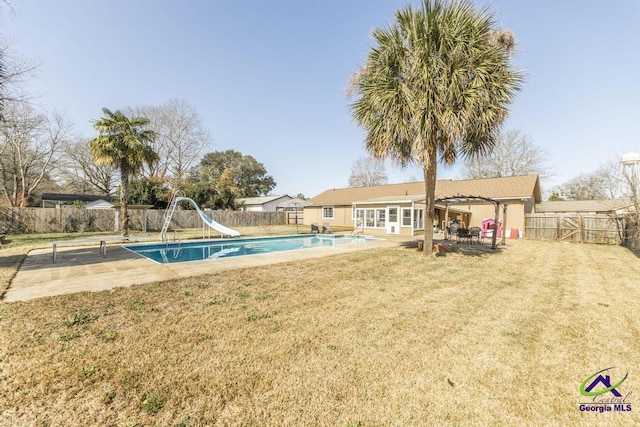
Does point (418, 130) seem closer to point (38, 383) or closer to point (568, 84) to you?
point (38, 383)

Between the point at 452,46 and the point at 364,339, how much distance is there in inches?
368

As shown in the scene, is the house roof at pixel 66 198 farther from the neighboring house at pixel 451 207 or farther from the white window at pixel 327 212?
the neighboring house at pixel 451 207

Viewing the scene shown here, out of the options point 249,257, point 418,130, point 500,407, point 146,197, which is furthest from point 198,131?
point 500,407

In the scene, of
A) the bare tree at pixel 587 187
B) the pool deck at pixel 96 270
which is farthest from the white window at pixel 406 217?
the bare tree at pixel 587 187

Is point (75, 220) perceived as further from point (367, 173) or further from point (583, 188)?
point (583, 188)

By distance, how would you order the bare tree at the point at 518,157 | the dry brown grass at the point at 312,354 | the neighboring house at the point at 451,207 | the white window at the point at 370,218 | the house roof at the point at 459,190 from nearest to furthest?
1. the dry brown grass at the point at 312,354
2. the neighboring house at the point at 451,207
3. the house roof at the point at 459,190
4. the white window at the point at 370,218
5. the bare tree at the point at 518,157

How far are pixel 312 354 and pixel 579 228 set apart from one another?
2038 centimetres

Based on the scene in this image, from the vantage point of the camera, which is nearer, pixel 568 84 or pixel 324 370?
pixel 324 370

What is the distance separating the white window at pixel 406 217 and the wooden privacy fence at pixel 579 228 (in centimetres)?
799

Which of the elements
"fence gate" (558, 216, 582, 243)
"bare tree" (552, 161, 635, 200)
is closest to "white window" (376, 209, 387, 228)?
"fence gate" (558, 216, 582, 243)

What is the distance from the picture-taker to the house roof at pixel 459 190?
65.3 feet

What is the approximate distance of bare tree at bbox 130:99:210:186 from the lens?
3058 cm

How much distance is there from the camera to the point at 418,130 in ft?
28.4

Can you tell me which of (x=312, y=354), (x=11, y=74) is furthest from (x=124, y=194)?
(x=312, y=354)
